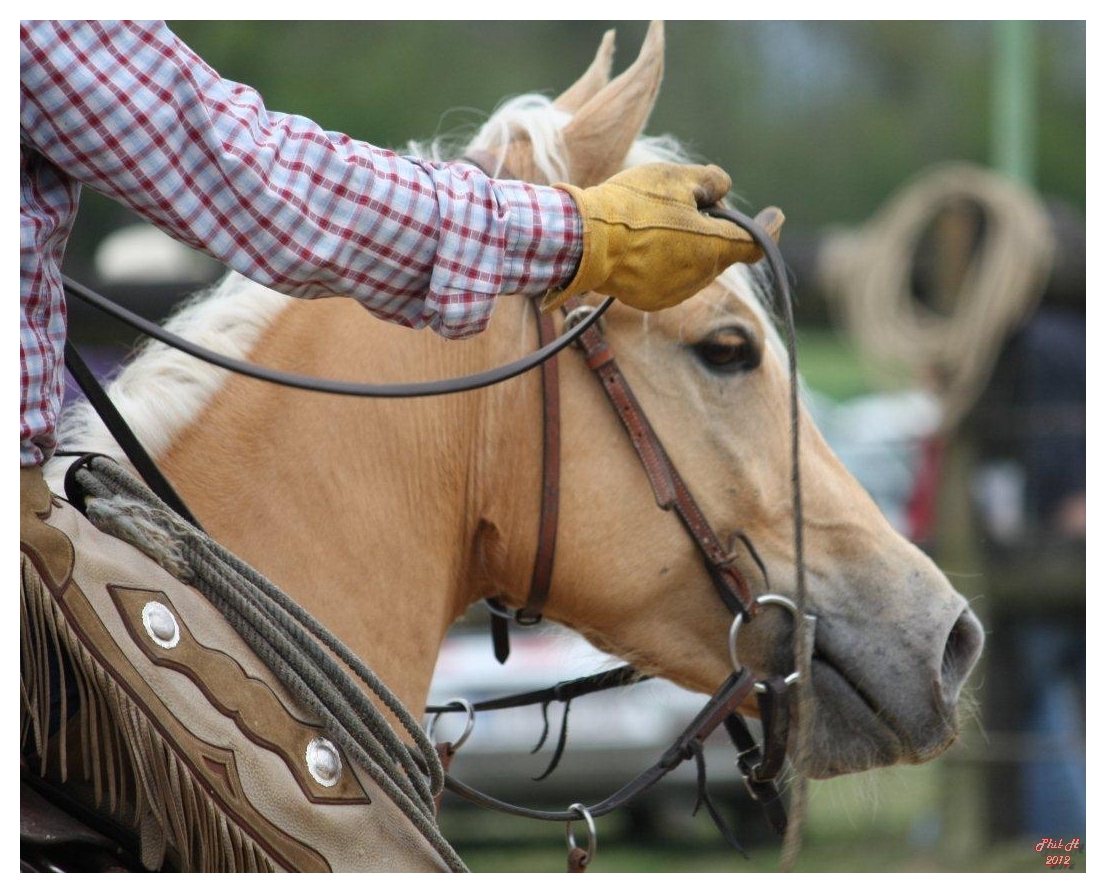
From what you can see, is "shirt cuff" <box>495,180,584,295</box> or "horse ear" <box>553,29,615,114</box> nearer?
"shirt cuff" <box>495,180,584,295</box>

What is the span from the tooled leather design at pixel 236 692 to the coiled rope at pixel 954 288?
5497mm

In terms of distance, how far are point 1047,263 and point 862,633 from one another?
4840mm

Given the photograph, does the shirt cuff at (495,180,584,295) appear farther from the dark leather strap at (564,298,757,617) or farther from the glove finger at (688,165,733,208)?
the dark leather strap at (564,298,757,617)

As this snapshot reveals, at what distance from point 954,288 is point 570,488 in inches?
200

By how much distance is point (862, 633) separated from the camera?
90.7 inches

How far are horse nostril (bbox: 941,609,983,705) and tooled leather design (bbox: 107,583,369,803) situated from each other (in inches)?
46.1

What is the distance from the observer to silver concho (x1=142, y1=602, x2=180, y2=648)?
1.62 m

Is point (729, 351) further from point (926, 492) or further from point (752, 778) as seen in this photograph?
point (926, 492)

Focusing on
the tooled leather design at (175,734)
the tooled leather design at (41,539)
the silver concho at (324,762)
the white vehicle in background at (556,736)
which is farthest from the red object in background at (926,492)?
the tooled leather design at (41,539)

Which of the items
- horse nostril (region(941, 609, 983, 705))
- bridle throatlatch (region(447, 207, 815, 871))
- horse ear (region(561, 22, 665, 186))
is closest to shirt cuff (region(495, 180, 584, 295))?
bridle throatlatch (region(447, 207, 815, 871))

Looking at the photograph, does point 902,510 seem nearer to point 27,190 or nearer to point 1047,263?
point 1047,263

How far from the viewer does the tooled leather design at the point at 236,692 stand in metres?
1.61

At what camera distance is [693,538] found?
229 cm
